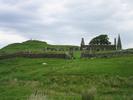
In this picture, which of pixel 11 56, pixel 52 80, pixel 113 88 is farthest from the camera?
pixel 11 56

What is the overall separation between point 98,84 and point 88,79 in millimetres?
3280

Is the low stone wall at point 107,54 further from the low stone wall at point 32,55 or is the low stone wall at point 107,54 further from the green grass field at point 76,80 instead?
the green grass field at point 76,80

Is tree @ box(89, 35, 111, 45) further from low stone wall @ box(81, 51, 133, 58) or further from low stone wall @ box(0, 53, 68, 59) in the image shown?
low stone wall @ box(0, 53, 68, 59)

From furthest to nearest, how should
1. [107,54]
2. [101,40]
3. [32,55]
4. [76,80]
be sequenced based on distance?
[101,40], [32,55], [107,54], [76,80]

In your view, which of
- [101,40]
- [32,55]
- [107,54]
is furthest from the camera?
[101,40]

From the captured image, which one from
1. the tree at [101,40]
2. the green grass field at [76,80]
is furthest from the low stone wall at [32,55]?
the tree at [101,40]

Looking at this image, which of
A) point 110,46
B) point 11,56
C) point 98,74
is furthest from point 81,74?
point 110,46

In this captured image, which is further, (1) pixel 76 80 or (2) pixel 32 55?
(2) pixel 32 55

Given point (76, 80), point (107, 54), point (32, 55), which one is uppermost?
point (107, 54)

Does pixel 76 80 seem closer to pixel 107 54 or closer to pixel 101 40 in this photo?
pixel 107 54

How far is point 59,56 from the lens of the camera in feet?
302

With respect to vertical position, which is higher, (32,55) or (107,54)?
(107,54)

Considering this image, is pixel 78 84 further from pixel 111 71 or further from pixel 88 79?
pixel 111 71

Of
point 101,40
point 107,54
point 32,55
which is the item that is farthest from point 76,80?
point 101,40
